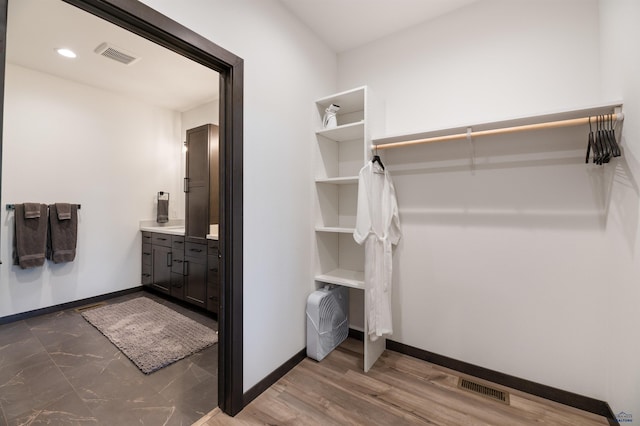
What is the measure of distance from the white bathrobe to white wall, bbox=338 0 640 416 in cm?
27

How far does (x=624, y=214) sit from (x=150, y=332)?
3.69 meters

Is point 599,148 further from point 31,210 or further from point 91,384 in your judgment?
point 31,210

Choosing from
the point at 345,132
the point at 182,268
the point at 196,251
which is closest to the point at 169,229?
the point at 182,268

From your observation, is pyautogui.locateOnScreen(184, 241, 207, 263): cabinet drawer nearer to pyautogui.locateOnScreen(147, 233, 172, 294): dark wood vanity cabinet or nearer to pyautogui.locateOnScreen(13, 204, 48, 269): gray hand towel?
pyautogui.locateOnScreen(147, 233, 172, 294): dark wood vanity cabinet

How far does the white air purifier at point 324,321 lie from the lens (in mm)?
2195

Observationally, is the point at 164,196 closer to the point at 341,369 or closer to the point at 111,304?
the point at 111,304

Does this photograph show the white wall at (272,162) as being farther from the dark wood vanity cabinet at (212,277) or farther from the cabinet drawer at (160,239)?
the cabinet drawer at (160,239)

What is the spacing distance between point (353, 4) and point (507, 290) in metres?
2.34

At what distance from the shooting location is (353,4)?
204 cm

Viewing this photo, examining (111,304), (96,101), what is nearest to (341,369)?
(111,304)

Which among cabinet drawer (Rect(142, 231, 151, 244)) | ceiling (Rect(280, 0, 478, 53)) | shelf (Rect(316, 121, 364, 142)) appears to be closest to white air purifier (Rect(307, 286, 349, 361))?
shelf (Rect(316, 121, 364, 142))

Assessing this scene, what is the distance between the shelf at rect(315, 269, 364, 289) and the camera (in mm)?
2206

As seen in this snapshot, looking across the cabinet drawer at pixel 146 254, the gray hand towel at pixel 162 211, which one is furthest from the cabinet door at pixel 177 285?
the gray hand towel at pixel 162 211

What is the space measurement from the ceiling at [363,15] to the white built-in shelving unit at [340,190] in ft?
1.96
